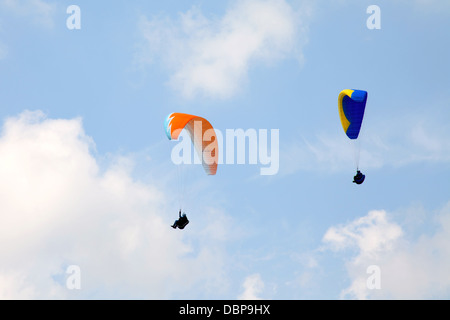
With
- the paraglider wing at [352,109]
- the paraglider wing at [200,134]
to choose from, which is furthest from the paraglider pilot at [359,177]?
the paraglider wing at [200,134]

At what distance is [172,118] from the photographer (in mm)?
43562

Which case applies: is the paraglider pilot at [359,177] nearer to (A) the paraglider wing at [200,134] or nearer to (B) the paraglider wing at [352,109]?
(B) the paraglider wing at [352,109]

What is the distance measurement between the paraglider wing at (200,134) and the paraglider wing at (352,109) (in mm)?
10260

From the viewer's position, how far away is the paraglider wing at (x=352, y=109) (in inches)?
1774

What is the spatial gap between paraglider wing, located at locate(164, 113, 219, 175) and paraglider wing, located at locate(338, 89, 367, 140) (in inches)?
404

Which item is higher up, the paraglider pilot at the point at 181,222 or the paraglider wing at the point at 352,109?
the paraglider wing at the point at 352,109

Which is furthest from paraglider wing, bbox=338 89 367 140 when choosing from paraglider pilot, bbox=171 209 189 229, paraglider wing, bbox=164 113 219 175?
paraglider pilot, bbox=171 209 189 229

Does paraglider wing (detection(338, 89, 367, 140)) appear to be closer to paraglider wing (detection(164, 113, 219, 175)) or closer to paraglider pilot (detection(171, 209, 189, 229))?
paraglider wing (detection(164, 113, 219, 175))

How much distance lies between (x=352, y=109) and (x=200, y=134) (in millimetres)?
11699

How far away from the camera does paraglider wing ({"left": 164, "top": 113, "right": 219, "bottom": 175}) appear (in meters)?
42.1
